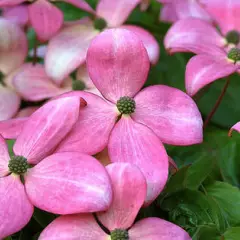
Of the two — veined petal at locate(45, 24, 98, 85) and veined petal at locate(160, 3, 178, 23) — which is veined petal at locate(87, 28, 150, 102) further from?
veined petal at locate(160, 3, 178, 23)

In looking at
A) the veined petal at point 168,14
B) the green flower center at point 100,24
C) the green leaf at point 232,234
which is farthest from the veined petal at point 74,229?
the veined petal at point 168,14

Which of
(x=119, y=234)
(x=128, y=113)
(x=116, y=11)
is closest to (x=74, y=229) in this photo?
(x=119, y=234)

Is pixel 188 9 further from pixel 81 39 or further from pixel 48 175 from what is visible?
pixel 48 175

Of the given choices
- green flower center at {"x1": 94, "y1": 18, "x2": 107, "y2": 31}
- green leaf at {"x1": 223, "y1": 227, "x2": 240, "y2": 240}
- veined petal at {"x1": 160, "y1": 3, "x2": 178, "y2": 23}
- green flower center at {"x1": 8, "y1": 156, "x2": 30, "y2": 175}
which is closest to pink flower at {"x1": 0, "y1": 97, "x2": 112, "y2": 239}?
green flower center at {"x1": 8, "y1": 156, "x2": 30, "y2": 175}

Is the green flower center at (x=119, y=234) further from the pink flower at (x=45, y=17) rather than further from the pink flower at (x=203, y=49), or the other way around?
the pink flower at (x=45, y=17)

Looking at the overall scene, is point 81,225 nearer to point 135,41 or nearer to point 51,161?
point 51,161

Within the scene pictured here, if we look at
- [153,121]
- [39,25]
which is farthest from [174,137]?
[39,25]

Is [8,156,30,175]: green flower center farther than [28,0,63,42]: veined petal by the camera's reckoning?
No
